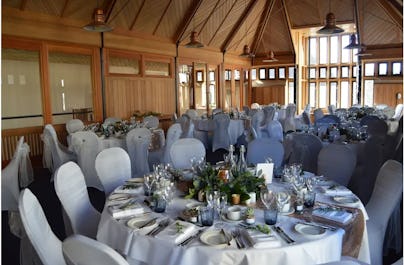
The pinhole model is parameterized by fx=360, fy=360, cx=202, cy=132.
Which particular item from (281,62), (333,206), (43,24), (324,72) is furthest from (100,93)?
(324,72)

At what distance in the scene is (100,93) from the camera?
980 cm

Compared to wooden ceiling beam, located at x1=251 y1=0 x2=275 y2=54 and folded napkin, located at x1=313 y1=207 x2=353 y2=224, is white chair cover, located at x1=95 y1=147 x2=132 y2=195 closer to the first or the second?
folded napkin, located at x1=313 y1=207 x2=353 y2=224

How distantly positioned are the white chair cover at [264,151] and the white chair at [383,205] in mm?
1793

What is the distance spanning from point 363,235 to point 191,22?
1116cm

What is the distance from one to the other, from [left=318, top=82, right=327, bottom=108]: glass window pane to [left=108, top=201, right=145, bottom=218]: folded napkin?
51.5 feet

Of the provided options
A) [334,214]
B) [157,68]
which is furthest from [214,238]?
[157,68]

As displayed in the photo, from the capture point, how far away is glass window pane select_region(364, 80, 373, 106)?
1524 cm

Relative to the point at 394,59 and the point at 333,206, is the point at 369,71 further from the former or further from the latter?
the point at 333,206

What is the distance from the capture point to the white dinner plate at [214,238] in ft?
7.07

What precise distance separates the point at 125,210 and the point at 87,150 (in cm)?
366

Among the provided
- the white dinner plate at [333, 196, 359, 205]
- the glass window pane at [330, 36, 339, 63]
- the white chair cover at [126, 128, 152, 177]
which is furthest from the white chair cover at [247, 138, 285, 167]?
the glass window pane at [330, 36, 339, 63]

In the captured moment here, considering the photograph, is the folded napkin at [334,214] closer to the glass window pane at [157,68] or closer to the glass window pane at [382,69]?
the glass window pane at [157,68]

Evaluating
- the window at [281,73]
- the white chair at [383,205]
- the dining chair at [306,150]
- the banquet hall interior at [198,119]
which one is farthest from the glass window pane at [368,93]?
the white chair at [383,205]

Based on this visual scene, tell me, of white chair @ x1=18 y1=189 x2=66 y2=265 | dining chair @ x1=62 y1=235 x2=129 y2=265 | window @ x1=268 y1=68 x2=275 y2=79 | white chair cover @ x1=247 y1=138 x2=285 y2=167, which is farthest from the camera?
window @ x1=268 y1=68 x2=275 y2=79
